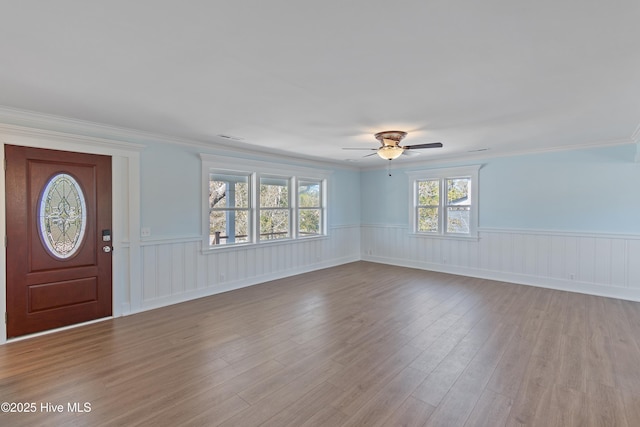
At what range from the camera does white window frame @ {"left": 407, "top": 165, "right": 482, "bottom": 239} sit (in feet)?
20.0

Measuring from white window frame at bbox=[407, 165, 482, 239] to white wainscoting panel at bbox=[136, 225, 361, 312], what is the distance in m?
2.13

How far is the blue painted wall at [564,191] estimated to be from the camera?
469 cm

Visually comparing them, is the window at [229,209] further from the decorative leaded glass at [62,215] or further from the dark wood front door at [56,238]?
the decorative leaded glass at [62,215]

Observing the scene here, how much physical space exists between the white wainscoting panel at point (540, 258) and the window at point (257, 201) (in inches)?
98.7

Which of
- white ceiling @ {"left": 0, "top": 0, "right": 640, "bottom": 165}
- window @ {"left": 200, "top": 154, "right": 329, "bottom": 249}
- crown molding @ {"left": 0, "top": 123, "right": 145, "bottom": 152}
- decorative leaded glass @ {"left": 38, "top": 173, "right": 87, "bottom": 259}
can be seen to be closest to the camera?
white ceiling @ {"left": 0, "top": 0, "right": 640, "bottom": 165}

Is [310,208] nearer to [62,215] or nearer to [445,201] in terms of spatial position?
[445,201]

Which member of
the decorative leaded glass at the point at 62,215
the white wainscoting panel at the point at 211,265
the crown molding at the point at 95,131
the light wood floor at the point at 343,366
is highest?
the crown molding at the point at 95,131

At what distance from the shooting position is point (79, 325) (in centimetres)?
363

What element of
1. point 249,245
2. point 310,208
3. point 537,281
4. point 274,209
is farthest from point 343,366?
point 537,281

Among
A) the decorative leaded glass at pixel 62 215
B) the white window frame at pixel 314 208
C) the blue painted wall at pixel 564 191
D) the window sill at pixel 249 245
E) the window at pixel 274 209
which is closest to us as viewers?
the decorative leaded glass at pixel 62 215

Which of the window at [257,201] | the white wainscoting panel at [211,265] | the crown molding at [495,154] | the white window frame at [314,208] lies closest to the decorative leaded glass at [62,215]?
the white wainscoting panel at [211,265]

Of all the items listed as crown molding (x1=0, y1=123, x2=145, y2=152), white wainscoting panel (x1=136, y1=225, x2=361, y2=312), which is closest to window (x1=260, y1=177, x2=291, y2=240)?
white wainscoting panel (x1=136, y1=225, x2=361, y2=312)

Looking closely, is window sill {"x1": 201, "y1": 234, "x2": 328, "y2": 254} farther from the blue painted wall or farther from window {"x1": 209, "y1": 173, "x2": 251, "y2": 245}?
the blue painted wall

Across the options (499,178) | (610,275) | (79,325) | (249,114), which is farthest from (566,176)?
(79,325)
